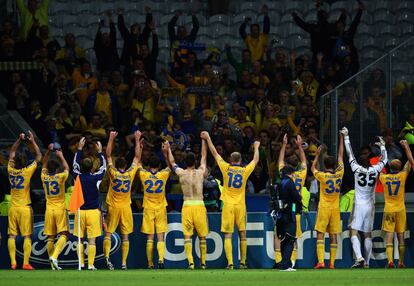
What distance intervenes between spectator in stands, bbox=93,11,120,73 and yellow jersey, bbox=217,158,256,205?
6.67 m

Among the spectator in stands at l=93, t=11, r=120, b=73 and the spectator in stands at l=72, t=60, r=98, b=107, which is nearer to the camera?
the spectator in stands at l=72, t=60, r=98, b=107

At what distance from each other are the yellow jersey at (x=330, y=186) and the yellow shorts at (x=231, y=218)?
1.49 m

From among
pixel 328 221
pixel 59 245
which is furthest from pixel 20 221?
pixel 328 221

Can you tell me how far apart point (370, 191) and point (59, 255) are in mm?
5879

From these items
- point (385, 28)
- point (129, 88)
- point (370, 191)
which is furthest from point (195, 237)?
point (385, 28)

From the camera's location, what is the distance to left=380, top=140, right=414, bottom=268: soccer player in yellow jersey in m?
23.1

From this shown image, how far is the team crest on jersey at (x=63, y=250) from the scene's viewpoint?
75.9 ft

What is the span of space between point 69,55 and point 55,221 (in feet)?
23.1

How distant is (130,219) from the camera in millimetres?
22906

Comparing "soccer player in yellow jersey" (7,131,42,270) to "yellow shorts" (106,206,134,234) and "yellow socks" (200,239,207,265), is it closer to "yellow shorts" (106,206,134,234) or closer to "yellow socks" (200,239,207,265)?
"yellow shorts" (106,206,134,234)

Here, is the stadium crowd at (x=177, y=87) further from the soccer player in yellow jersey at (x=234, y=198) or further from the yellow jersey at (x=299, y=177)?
the soccer player in yellow jersey at (x=234, y=198)

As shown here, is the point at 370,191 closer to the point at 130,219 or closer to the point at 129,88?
the point at 130,219

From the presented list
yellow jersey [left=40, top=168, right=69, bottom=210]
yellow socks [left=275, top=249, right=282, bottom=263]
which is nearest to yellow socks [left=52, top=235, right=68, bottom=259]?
yellow jersey [left=40, top=168, right=69, bottom=210]

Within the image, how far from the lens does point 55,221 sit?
74.4 feet
